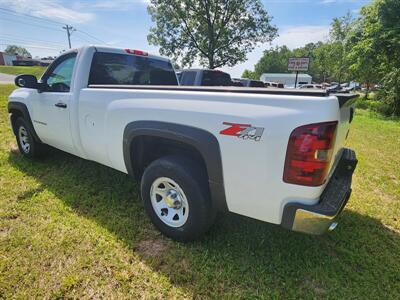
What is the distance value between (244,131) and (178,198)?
102cm

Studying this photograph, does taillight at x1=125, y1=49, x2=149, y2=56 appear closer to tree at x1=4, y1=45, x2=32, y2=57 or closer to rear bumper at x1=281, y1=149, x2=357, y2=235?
rear bumper at x1=281, y1=149, x2=357, y2=235

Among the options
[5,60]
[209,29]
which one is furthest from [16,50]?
[209,29]

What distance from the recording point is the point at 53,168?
420cm

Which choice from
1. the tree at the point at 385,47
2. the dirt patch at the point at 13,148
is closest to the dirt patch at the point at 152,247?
the dirt patch at the point at 13,148

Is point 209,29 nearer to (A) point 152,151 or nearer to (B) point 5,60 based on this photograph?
(A) point 152,151

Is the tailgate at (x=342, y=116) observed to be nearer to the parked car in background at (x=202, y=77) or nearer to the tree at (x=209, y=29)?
the parked car in background at (x=202, y=77)

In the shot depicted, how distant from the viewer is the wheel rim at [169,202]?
8.01 feet

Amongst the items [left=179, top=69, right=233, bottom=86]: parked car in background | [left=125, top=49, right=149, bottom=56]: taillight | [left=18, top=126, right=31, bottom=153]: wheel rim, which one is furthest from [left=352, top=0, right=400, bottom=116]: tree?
[left=18, top=126, right=31, bottom=153]: wheel rim

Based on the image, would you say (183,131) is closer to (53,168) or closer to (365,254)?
(365,254)

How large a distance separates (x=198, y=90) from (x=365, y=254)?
229 centimetres

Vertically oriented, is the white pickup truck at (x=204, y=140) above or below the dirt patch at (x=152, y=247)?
above

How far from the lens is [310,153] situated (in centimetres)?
169

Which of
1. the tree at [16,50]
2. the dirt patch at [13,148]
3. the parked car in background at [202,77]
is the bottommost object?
the dirt patch at [13,148]

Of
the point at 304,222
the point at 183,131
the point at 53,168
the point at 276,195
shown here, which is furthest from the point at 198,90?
the point at 53,168
